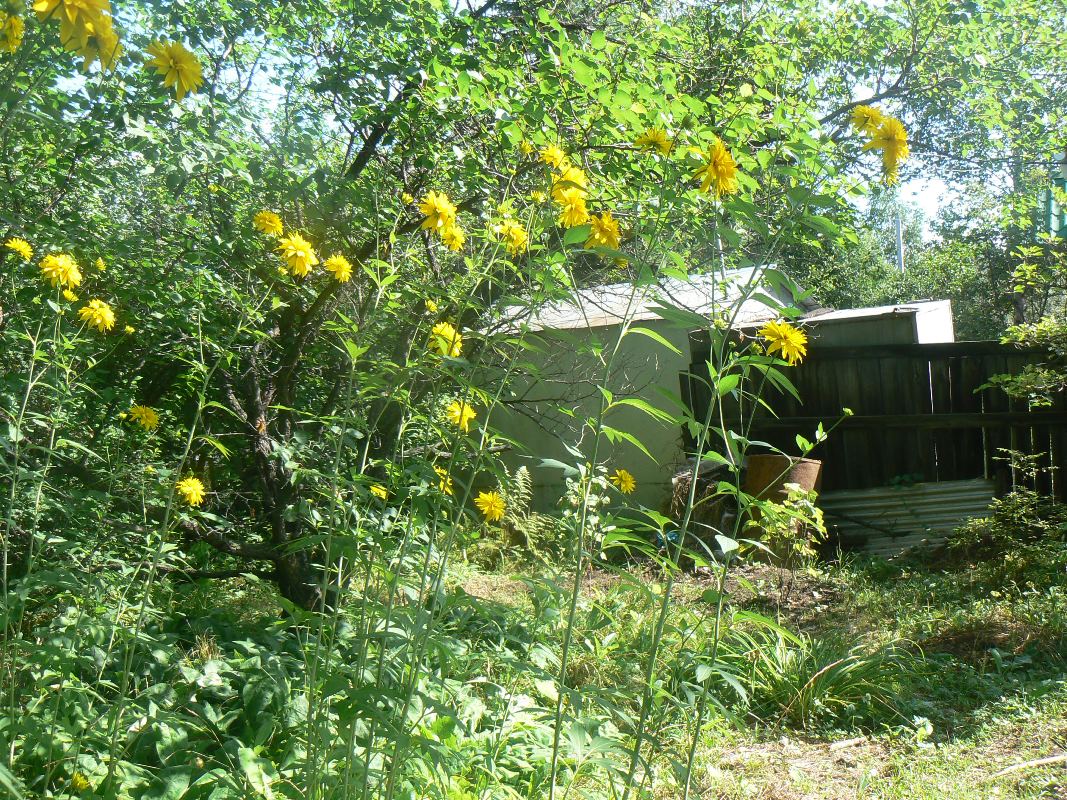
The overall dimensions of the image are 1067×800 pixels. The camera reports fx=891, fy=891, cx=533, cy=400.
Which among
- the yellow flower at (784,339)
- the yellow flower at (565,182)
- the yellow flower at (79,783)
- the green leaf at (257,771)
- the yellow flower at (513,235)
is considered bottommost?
the green leaf at (257,771)

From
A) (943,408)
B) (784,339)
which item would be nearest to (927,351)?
(943,408)

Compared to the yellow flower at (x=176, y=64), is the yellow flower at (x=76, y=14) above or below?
below

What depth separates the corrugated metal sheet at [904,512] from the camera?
261 inches

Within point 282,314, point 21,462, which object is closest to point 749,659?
point 282,314

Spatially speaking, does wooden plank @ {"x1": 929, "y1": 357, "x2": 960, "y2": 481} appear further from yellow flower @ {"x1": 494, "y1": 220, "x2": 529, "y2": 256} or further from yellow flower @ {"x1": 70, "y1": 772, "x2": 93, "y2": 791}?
yellow flower @ {"x1": 70, "y1": 772, "x2": 93, "y2": 791}

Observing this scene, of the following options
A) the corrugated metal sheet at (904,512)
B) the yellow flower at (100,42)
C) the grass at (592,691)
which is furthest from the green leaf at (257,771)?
the corrugated metal sheet at (904,512)

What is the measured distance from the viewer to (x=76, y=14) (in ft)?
3.62

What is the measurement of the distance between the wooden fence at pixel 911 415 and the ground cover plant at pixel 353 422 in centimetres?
186

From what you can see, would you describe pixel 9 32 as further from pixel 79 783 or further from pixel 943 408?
pixel 943 408

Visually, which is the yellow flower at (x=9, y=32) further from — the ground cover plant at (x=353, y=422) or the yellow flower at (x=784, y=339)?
the yellow flower at (x=784, y=339)

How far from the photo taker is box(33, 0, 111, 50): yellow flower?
43.0 inches

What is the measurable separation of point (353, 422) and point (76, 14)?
3.22ft

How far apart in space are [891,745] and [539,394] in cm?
415

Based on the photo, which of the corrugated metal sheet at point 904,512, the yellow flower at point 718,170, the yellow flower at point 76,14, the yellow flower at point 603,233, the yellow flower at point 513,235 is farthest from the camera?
the corrugated metal sheet at point 904,512
